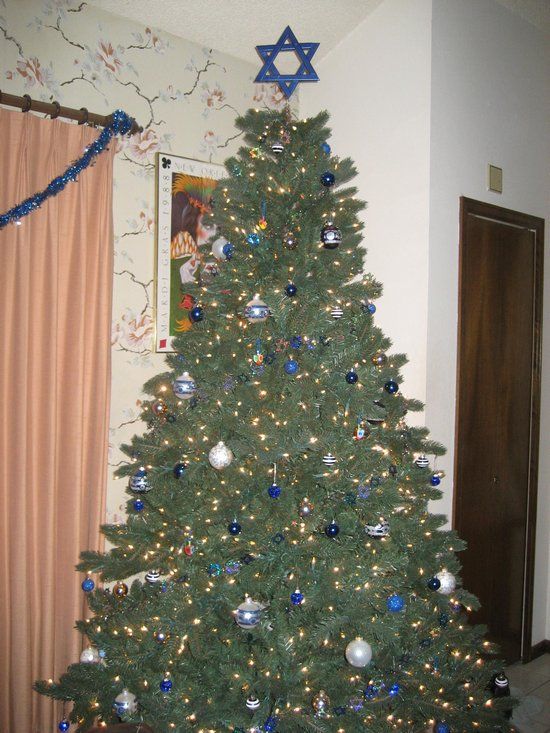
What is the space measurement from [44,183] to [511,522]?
262 centimetres

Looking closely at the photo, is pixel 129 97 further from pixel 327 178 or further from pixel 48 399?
pixel 48 399

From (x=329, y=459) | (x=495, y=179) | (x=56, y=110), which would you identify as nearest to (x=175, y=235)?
(x=56, y=110)

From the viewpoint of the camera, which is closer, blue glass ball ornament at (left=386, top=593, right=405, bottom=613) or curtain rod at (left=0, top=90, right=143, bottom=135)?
blue glass ball ornament at (left=386, top=593, right=405, bottom=613)

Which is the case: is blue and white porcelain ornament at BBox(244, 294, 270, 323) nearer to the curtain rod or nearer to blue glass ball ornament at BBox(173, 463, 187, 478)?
blue glass ball ornament at BBox(173, 463, 187, 478)

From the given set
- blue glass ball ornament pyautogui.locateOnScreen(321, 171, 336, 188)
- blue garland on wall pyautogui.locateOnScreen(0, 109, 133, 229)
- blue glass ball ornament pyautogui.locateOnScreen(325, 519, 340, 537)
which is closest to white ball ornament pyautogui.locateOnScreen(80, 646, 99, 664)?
blue glass ball ornament pyautogui.locateOnScreen(325, 519, 340, 537)

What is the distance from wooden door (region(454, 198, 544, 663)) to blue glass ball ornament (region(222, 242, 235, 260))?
1.19 meters

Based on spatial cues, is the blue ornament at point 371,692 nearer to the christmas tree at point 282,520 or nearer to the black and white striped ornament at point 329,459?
the christmas tree at point 282,520

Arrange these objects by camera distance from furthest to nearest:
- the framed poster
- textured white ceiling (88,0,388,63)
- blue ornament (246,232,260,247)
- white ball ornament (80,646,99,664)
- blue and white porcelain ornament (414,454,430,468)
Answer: the framed poster < textured white ceiling (88,0,388,63) < blue and white porcelain ornament (414,454,430,468) < white ball ornament (80,646,99,664) < blue ornament (246,232,260,247)

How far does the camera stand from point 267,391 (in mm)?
1513

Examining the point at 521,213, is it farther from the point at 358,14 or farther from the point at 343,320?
the point at 343,320

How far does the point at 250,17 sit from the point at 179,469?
1972 millimetres

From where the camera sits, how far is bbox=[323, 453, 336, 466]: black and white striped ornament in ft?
4.80

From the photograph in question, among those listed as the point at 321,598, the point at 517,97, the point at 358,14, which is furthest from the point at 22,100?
the point at 517,97

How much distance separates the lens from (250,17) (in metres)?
2.28
